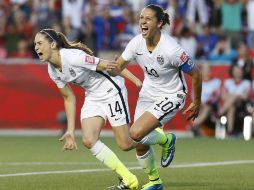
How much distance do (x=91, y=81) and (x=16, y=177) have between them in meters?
1.90

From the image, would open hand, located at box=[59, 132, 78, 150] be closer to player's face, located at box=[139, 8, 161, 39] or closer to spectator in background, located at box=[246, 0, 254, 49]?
player's face, located at box=[139, 8, 161, 39]

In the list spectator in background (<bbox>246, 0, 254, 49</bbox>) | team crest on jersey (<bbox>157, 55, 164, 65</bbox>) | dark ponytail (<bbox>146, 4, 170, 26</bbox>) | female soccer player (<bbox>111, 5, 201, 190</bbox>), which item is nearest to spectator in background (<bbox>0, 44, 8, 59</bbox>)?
spectator in background (<bbox>246, 0, 254, 49</bbox>)

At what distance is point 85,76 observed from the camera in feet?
40.0

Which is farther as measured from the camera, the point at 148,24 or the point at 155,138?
the point at 155,138

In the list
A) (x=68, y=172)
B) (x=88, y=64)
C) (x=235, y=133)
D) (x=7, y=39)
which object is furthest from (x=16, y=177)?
(x=7, y=39)

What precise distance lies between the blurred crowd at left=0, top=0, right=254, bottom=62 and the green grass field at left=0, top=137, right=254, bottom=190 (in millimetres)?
4080

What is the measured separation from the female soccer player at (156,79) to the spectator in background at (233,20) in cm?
1302

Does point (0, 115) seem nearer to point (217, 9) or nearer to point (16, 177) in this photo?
point (217, 9)

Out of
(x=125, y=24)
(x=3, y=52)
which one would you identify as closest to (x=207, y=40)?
(x=125, y=24)

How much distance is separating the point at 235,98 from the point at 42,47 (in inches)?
434

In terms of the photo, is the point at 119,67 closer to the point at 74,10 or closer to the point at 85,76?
the point at 85,76

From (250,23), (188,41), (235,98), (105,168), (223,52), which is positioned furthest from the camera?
(250,23)

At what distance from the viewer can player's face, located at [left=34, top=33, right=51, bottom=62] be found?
11875mm

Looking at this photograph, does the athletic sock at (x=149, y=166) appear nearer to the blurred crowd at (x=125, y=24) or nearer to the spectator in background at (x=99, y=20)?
the blurred crowd at (x=125, y=24)
